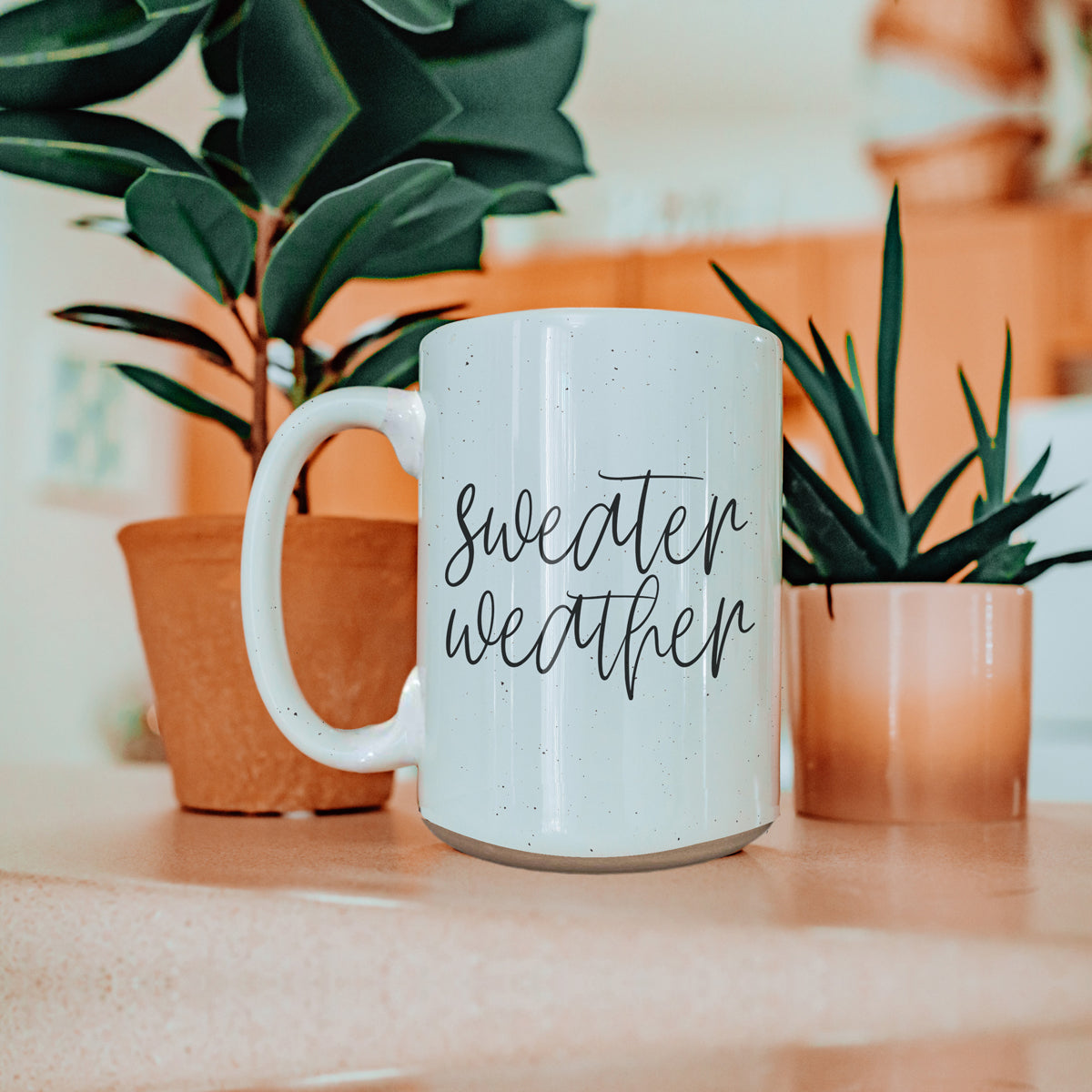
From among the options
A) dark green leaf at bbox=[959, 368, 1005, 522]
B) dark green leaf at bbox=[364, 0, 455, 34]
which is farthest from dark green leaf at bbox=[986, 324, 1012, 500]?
dark green leaf at bbox=[364, 0, 455, 34]

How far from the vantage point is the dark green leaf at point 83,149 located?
419mm

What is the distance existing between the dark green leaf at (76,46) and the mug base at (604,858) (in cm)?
35

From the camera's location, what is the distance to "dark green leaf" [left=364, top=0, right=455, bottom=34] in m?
0.42

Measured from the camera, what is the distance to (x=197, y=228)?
0.42m

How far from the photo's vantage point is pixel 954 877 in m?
0.31

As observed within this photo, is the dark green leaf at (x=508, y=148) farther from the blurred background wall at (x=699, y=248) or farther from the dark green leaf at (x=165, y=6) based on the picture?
Result: the blurred background wall at (x=699, y=248)

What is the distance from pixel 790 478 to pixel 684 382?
0.44 ft

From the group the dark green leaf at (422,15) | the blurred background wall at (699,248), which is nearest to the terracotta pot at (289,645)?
the dark green leaf at (422,15)

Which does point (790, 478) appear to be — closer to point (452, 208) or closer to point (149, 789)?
point (452, 208)

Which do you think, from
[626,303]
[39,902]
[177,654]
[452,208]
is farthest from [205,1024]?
[626,303]

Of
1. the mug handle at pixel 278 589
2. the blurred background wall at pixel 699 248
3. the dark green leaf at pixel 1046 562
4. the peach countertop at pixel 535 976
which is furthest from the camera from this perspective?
the blurred background wall at pixel 699 248

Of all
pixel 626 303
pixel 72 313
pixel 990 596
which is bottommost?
pixel 990 596

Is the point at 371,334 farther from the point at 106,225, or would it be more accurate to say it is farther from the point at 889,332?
the point at 889,332

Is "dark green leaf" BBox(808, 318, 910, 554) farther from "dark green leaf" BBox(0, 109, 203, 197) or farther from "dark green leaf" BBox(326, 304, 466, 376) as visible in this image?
"dark green leaf" BBox(0, 109, 203, 197)
